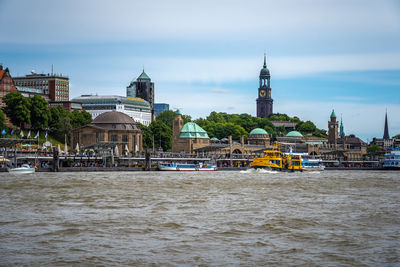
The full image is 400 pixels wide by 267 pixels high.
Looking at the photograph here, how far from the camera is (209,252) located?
30.5 meters

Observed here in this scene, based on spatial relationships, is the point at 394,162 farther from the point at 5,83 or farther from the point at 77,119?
the point at 5,83

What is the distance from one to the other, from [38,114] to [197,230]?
12539 centimetres

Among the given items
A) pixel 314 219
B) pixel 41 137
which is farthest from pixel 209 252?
pixel 41 137

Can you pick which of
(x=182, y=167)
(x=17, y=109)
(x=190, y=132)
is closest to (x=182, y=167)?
(x=182, y=167)

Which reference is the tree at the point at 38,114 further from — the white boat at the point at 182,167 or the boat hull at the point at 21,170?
the boat hull at the point at 21,170

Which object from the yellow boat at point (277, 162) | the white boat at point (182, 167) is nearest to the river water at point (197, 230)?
the yellow boat at point (277, 162)

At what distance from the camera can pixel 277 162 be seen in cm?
12550

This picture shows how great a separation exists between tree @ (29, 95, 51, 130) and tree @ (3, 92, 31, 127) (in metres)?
2.12

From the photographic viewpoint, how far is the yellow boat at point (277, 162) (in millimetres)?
123500

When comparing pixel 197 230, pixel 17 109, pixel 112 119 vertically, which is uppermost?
pixel 17 109

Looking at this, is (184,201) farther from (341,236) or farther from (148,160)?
(148,160)

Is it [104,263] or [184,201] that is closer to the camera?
[104,263]

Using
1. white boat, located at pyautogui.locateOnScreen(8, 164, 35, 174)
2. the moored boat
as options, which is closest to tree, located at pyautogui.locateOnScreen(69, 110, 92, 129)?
the moored boat

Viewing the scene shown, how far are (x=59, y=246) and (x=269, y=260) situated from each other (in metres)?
10.4
